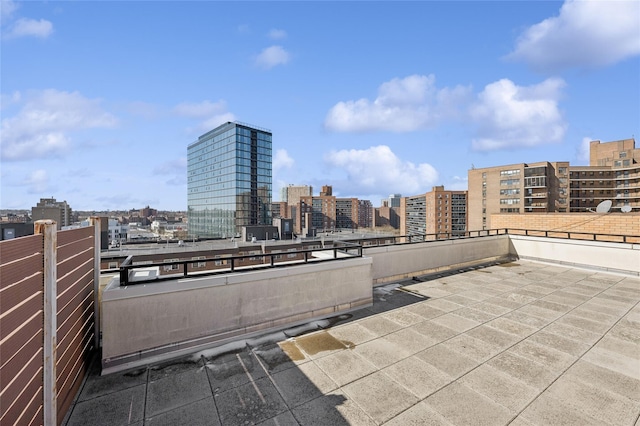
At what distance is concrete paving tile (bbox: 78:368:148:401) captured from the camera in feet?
13.2

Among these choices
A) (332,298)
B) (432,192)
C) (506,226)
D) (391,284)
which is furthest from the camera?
(432,192)

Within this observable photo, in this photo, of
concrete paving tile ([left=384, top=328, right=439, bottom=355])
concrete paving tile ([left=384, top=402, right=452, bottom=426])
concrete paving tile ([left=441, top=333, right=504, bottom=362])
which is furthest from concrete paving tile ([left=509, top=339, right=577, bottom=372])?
concrete paving tile ([left=384, top=402, right=452, bottom=426])

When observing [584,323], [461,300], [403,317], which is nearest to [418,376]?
[403,317]

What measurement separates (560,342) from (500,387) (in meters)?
2.52

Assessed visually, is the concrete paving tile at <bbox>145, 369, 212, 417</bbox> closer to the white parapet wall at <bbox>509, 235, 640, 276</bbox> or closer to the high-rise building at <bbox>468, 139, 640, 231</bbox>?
the white parapet wall at <bbox>509, 235, 640, 276</bbox>

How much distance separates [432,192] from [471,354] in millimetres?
99818

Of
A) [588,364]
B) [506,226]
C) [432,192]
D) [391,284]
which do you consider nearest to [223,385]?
[588,364]

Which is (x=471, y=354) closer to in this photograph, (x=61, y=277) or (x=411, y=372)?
(x=411, y=372)

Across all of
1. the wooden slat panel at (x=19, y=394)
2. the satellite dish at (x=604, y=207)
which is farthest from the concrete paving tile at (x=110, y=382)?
the satellite dish at (x=604, y=207)

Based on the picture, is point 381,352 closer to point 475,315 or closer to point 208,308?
point 475,315

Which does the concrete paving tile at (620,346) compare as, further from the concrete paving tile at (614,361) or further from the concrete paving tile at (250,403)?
the concrete paving tile at (250,403)

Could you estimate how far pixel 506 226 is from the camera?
15555 millimetres

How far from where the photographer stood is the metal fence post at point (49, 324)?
117 inches

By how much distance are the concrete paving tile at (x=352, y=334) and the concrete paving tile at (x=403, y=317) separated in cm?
95
